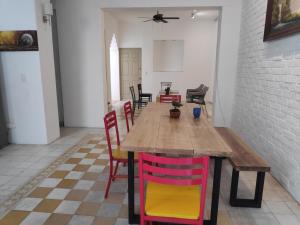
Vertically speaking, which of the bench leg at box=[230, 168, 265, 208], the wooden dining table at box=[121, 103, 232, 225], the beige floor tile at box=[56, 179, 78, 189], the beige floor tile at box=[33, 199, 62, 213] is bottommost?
the beige floor tile at box=[33, 199, 62, 213]

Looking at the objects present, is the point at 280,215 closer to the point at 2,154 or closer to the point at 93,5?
the point at 2,154

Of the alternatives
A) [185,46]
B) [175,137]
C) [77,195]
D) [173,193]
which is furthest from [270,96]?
[185,46]

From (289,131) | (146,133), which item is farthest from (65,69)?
(289,131)

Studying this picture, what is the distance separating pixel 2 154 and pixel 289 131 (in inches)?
154

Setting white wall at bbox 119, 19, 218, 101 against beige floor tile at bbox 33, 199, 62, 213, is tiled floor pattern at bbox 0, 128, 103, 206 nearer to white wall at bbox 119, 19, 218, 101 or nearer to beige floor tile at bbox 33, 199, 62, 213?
beige floor tile at bbox 33, 199, 62, 213

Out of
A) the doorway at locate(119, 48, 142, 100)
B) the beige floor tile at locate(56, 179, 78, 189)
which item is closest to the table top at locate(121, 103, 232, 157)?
the beige floor tile at locate(56, 179, 78, 189)

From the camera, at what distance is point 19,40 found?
3275 millimetres

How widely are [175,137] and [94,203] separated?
3.54 feet

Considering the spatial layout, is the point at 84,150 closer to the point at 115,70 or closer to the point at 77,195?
the point at 77,195

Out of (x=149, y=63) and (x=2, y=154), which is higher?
(x=149, y=63)

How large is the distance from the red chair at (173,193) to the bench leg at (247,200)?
67 centimetres

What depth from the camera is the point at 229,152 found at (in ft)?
5.05

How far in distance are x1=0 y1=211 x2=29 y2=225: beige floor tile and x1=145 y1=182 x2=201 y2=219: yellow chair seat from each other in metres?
1.23

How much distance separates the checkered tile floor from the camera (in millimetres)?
1914
